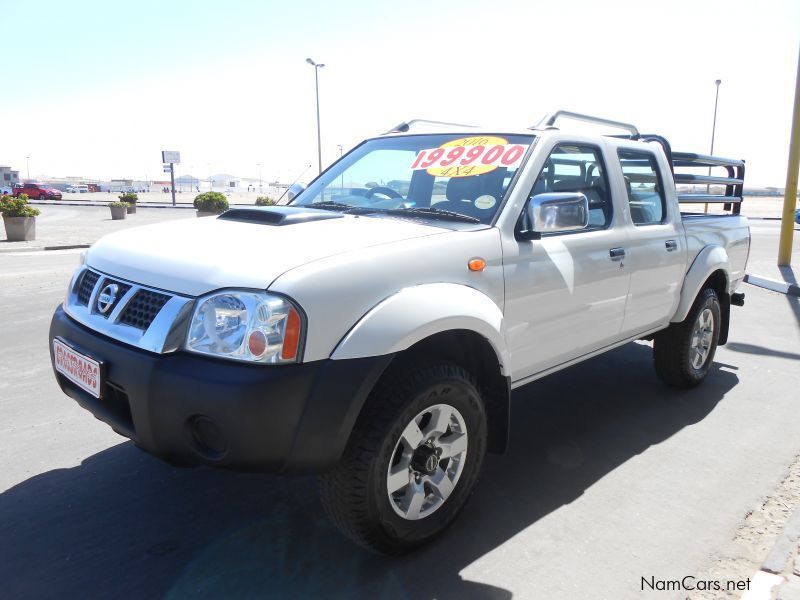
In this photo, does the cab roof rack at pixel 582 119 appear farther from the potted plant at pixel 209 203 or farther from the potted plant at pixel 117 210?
the potted plant at pixel 117 210

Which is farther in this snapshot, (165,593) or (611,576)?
(611,576)

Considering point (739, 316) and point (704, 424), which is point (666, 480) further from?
point (739, 316)

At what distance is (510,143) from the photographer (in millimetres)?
3410

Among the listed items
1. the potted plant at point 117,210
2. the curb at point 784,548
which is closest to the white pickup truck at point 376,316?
the curb at point 784,548

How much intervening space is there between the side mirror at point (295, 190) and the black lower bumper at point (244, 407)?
6.53 ft

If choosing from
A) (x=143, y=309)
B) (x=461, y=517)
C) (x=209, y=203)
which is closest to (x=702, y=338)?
(x=461, y=517)

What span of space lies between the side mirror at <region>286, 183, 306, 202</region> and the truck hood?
3.13ft

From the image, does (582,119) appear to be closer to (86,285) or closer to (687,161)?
(687,161)

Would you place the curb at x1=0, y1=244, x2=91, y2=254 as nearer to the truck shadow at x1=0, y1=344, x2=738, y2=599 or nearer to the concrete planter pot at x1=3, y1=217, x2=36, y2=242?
the concrete planter pot at x1=3, y1=217, x2=36, y2=242

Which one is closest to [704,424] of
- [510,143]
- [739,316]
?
[510,143]

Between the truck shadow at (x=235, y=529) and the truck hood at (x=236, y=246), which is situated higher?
the truck hood at (x=236, y=246)

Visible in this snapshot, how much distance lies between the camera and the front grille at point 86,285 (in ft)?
9.24

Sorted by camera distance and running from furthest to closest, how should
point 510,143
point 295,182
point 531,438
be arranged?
point 295,182 → point 531,438 → point 510,143

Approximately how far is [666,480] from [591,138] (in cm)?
199
